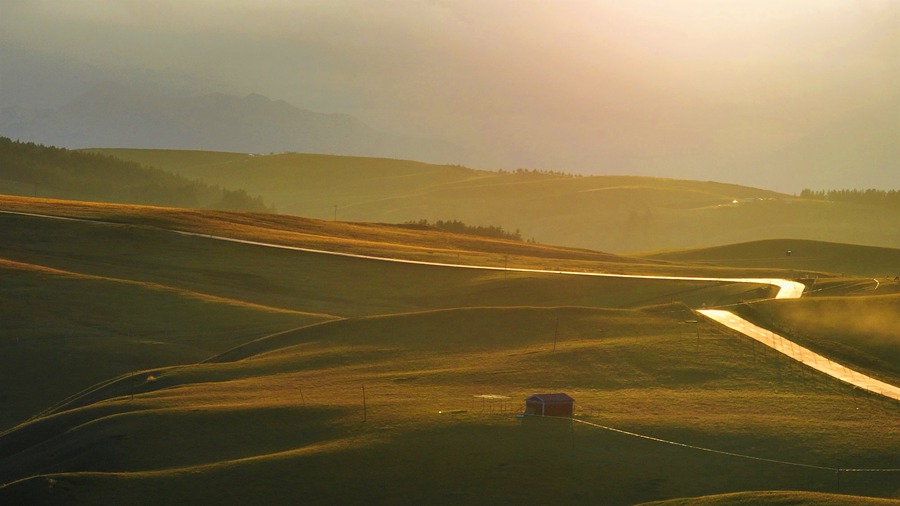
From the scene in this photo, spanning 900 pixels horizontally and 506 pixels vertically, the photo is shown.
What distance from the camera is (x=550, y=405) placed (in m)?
39.2

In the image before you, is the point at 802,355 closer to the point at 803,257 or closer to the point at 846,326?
the point at 846,326

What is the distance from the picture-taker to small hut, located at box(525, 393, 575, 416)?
129 feet

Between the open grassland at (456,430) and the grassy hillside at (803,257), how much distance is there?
68203 millimetres

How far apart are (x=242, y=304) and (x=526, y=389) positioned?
35717 millimetres

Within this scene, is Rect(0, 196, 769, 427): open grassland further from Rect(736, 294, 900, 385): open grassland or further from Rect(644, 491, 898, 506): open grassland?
Rect(644, 491, 898, 506): open grassland

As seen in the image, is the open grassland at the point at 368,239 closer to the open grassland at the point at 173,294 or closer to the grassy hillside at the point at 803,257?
A: the open grassland at the point at 173,294

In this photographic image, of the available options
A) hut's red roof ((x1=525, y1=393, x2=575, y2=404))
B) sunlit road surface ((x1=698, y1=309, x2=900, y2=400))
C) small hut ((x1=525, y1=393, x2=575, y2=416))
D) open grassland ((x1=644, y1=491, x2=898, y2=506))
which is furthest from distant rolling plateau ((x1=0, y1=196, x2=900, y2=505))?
sunlit road surface ((x1=698, y1=309, x2=900, y2=400))

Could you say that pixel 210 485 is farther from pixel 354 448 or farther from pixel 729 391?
pixel 729 391

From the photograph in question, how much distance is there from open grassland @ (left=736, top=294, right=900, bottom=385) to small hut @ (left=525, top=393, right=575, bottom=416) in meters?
18.9

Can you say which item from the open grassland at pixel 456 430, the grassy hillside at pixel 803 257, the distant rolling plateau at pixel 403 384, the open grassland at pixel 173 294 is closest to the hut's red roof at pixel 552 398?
the distant rolling plateau at pixel 403 384

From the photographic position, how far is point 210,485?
33.4 metres

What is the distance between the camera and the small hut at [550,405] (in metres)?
39.2

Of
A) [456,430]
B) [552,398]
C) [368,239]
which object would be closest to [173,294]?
[368,239]

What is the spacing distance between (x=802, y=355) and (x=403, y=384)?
20670mm
